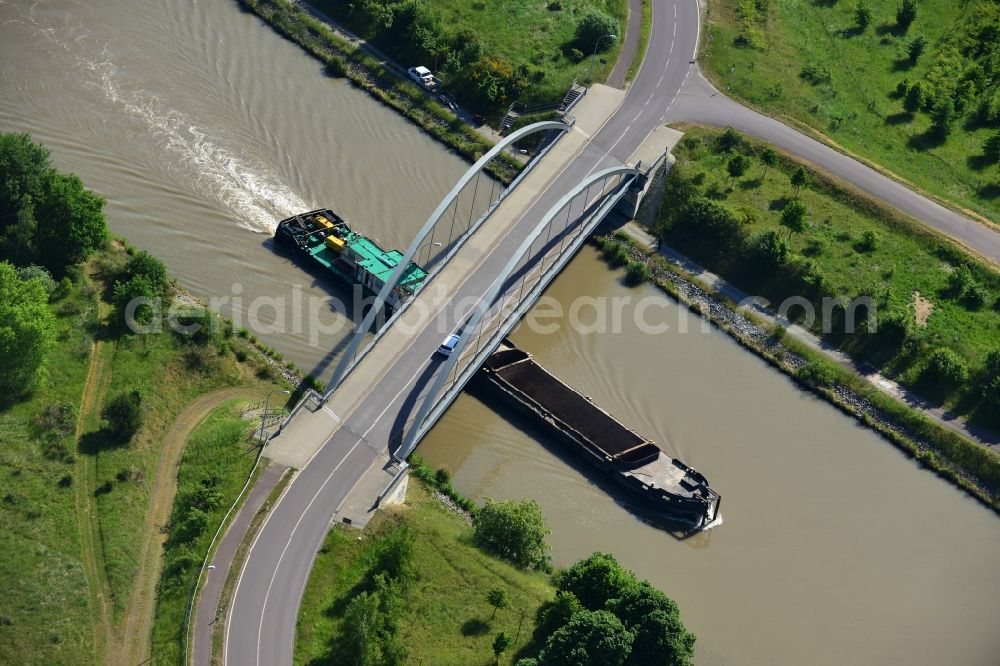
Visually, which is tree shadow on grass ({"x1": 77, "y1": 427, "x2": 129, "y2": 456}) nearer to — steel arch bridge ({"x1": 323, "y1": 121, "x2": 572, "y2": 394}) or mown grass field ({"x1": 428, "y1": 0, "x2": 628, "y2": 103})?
steel arch bridge ({"x1": 323, "y1": 121, "x2": 572, "y2": 394})

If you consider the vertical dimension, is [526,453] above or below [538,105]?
below

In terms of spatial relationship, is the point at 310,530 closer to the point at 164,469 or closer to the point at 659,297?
the point at 164,469

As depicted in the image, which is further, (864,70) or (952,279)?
(864,70)

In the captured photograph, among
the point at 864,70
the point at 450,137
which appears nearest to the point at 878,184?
the point at 864,70

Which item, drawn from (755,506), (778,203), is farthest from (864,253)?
(755,506)

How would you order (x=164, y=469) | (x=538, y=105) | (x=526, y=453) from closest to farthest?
(x=164, y=469), (x=526, y=453), (x=538, y=105)

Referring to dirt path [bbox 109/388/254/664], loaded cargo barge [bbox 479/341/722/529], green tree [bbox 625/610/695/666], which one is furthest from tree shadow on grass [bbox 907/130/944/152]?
dirt path [bbox 109/388/254/664]

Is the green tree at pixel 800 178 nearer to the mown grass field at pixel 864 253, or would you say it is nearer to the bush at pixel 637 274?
the mown grass field at pixel 864 253
